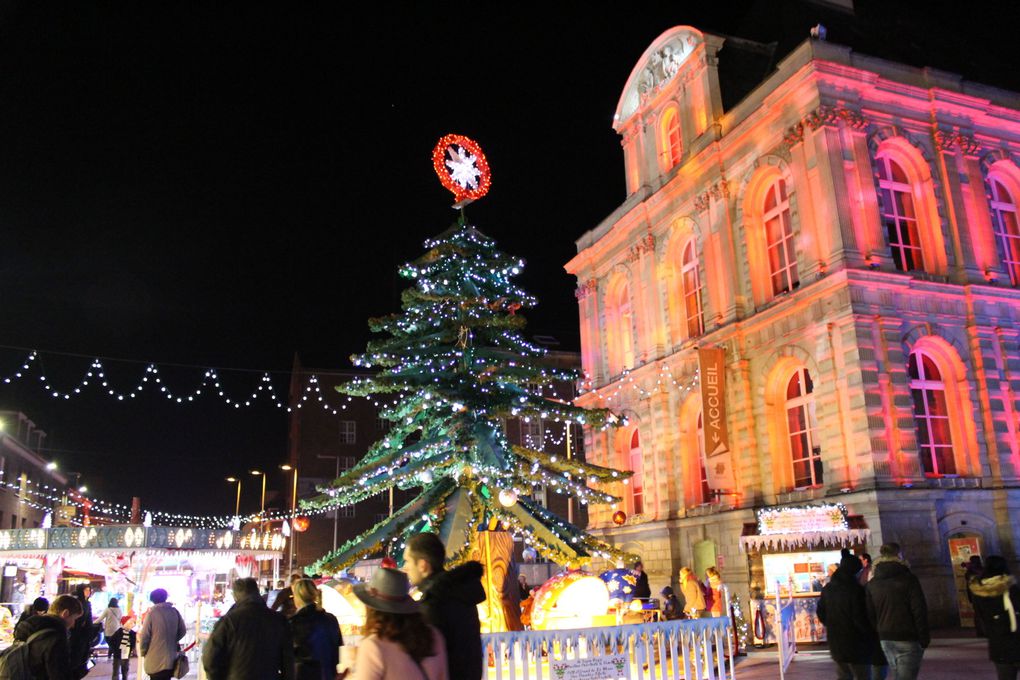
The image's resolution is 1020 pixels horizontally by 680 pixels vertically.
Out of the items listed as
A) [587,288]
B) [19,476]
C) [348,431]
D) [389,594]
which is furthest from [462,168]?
[19,476]

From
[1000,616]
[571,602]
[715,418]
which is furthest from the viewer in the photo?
[715,418]

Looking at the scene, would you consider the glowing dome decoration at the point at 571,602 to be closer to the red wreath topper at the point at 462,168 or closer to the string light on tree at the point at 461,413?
the string light on tree at the point at 461,413

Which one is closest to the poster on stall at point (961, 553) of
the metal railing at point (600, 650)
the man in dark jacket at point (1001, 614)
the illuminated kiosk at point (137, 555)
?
the metal railing at point (600, 650)

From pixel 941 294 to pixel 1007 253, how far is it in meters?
4.37

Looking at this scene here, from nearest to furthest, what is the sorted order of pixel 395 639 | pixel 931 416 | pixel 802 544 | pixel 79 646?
pixel 395 639
pixel 79 646
pixel 802 544
pixel 931 416

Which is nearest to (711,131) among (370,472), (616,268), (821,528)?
(616,268)

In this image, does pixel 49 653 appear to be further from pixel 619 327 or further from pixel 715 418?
pixel 619 327

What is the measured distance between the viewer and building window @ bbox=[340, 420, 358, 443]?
54.7 metres

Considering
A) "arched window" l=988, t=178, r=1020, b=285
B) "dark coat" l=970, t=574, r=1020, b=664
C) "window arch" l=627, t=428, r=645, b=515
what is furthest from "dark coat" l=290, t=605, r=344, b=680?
"window arch" l=627, t=428, r=645, b=515

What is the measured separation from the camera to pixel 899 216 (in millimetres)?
24812

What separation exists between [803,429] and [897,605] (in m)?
17.7

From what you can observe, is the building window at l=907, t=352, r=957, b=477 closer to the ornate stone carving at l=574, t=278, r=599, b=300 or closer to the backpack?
the ornate stone carving at l=574, t=278, r=599, b=300

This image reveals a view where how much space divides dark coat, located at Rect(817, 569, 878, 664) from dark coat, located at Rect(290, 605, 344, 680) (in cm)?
483

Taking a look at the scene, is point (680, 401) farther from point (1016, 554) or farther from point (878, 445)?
point (1016, 554)
